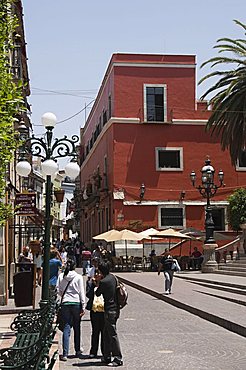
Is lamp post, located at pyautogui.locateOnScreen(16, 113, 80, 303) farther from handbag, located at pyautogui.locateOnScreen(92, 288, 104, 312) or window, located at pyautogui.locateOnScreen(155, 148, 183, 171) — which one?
window, located at pyautogui.locateOnScreen(155, 148, 183, 171)

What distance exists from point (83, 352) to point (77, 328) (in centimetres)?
73

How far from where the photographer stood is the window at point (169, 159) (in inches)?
1726

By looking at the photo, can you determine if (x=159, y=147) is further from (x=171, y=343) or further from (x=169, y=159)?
(x=171, y=343)

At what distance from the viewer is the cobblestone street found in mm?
10836

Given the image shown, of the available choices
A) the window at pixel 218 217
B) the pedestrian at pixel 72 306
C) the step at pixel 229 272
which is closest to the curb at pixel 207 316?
the pedestrian at pixel 72 306

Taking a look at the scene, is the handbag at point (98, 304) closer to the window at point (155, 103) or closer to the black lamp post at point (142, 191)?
the black lamp post at point (142, 191)

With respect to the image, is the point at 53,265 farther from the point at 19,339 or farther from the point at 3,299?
the point at 19,339

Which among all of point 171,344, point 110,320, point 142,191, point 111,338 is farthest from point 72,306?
point 142,191

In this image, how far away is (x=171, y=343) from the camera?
1302 cm

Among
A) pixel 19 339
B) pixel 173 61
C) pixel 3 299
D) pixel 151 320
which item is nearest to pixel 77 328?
pixel 19 339

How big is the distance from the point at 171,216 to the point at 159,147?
166 inches

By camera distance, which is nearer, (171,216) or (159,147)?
(171,216)

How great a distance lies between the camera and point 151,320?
55.5ft

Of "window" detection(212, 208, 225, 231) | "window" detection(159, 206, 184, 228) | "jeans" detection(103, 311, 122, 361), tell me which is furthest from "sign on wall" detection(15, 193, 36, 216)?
"window" detection(212, 208, 225, 231)
